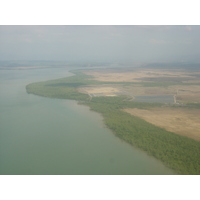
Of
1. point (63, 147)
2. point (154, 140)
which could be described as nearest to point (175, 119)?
point (154, 140)

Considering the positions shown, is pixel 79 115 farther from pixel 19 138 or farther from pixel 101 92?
pixel 101 92

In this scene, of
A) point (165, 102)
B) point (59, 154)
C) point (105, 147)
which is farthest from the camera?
point (165, 102)

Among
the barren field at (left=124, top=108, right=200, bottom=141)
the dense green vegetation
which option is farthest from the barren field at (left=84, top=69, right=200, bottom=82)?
the barren field at (left=124, top=108, right=200, bottom=141)

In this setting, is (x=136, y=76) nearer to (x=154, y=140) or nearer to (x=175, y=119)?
(x=175, y=119)

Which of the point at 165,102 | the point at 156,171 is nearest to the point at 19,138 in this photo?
the point at 156,171

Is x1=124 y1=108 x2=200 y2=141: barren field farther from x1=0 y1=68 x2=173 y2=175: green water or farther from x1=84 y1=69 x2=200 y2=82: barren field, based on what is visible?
x1=84 y1=69 x2=200 y2=82: barren field

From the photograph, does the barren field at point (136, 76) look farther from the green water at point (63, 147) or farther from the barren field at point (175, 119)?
the green water at point (63, 147)

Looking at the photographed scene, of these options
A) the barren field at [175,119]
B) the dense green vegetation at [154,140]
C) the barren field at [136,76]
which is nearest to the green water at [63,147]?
the dense green vegetation at [154,140]
